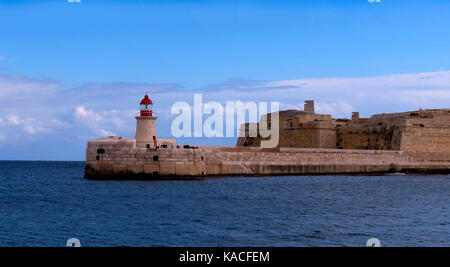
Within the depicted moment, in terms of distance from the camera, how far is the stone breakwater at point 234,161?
931 inches

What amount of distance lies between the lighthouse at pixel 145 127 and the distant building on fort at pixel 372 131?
17130mm

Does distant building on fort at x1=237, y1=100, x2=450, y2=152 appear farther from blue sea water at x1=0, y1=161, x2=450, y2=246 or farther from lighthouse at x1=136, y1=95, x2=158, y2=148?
lighthouse at x1=136, y1=95, x2=158, y2=148

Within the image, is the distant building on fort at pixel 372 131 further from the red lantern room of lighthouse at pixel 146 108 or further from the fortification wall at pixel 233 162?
the red lantern room of lighthouse at pixel 146 108

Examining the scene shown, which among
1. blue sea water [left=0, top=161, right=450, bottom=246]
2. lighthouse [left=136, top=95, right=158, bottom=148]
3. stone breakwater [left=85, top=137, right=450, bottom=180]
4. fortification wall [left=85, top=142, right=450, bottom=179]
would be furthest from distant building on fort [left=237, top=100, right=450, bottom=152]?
lighthouse [left=136, top=95, right=158, bottom=148]

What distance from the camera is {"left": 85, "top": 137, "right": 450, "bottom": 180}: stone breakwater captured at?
77.6ft

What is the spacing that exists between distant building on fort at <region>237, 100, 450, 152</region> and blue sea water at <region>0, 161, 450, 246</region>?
13.8 metres

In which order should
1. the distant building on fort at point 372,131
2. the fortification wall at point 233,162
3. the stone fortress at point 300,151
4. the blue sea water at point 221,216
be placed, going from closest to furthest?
the blue sea water at point 221,216
the fortification wall at point 233,162
the stone fortress at point 300,151
the distant building on fort at point 372,131

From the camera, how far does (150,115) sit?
25.1m

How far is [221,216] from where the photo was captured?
14898mm

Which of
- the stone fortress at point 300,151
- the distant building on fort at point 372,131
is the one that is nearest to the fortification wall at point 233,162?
the stone fortress at point 300,151

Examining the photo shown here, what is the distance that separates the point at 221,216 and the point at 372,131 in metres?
27.9

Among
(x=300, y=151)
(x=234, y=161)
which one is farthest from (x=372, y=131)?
(x=234, y=161)

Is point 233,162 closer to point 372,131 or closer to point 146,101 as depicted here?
point 146,101
